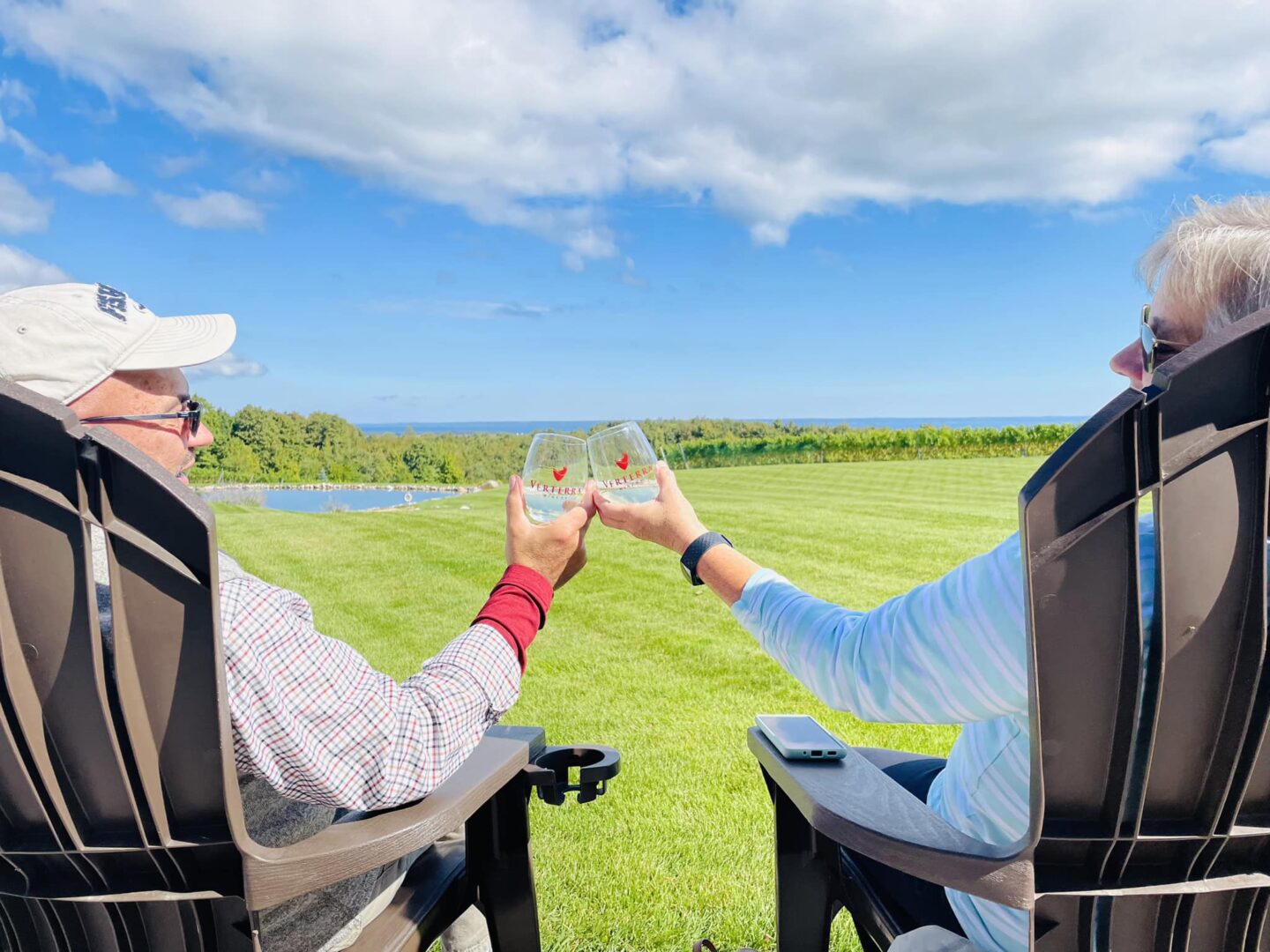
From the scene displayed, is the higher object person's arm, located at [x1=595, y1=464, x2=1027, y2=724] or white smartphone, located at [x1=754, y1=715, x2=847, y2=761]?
person's arm, located at [x1=595, y1=464, x2=1027, y2=724]

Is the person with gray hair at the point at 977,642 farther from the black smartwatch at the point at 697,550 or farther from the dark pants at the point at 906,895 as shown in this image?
the black smartwatch at the point at 697,550

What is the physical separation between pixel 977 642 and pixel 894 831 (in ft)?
0.96

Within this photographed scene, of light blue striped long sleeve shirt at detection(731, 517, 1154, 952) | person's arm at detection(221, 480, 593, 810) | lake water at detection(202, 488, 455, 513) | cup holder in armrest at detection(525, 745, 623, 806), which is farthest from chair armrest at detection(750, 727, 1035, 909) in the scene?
lake water at detection(202, 488, 455, 513)

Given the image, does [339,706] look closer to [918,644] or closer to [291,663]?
[291,663]

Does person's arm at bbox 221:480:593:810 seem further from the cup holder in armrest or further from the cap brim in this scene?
the cap brim

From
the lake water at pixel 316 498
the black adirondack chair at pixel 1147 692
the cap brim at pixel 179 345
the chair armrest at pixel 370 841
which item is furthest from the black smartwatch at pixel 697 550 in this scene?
the lake water at pixel 316 498

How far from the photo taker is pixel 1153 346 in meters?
1.30

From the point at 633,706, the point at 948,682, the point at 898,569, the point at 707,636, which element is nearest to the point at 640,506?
the point at 948,682

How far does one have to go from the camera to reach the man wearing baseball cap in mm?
1236

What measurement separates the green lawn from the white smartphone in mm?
1185

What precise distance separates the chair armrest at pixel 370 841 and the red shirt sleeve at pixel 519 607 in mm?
190

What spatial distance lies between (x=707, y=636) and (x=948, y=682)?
512 centimetres

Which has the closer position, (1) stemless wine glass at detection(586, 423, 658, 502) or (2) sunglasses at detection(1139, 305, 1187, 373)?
(2) sunglasses at detection(1139, 305, 1187, 373)

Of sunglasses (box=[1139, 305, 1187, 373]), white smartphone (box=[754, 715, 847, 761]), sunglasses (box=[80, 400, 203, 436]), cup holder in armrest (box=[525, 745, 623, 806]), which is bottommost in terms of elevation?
cup holder in armrest (box=[525, 745, 623, 806])
